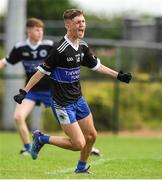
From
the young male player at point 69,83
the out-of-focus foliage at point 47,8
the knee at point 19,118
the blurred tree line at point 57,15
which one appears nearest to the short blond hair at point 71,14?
the young male player at point 69,83

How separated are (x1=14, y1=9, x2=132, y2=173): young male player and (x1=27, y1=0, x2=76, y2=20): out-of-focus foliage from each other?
38.1 meters

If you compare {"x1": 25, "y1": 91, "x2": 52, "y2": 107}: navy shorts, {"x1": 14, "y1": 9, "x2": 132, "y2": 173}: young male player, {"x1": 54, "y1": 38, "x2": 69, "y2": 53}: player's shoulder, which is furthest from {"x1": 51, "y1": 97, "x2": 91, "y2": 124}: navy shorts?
{"x1": 25, "y1": 91, "x2": 52, "y2": 107}: navy shorts

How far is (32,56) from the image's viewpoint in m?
14.5

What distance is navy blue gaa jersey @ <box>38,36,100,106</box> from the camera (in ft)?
35.0

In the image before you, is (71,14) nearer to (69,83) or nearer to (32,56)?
(69,83)

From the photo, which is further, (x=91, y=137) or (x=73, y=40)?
(x=91, y=137)

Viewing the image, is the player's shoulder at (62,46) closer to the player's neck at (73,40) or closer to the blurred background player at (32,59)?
the player's neck at (73,40)

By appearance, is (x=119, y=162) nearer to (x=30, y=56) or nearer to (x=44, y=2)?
(x=30, y=56)

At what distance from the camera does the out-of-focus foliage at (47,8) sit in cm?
4900

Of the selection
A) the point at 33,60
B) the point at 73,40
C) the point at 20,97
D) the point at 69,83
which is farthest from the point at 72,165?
the point at 33,60

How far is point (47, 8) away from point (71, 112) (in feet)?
129

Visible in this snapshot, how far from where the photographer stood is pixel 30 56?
1452 centimetres

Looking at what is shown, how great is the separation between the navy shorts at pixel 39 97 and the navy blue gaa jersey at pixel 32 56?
70 millimetres

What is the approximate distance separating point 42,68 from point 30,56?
3891 millimetres
